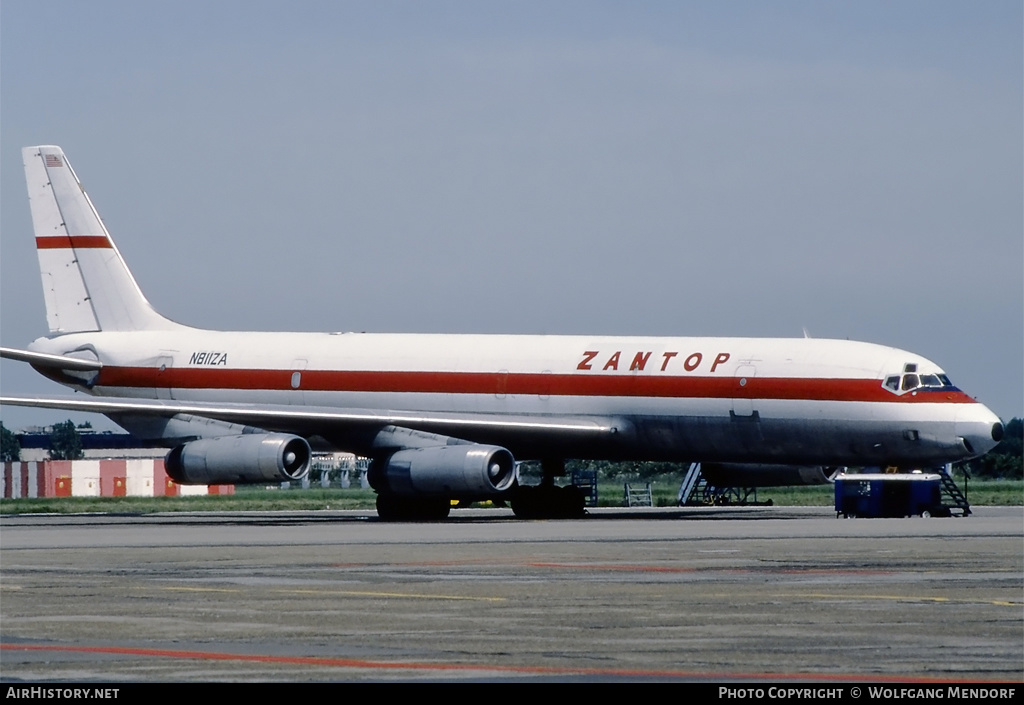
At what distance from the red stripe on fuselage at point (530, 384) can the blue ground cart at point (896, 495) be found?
2.82 meters

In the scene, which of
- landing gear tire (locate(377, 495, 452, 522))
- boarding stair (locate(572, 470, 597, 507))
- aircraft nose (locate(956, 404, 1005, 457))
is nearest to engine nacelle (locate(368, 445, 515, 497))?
landing gear tire (locate(377, 495, 452, 522))

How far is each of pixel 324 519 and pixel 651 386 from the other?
8.97 meters

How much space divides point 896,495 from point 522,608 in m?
26.3

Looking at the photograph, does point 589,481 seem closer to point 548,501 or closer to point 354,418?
point 548,501

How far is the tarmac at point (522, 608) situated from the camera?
12117 millimetres

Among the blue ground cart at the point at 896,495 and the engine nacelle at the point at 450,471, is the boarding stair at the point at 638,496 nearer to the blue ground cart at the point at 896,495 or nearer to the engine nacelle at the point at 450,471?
the blue ground cart at the point at 896,495

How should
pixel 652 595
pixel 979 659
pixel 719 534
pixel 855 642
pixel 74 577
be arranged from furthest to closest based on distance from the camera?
1. pixel 719 534
2. pixel 74 577
3. pixel 652 595
4. pixel 855 642
5. pixel 979 659

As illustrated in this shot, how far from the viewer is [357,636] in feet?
46.2

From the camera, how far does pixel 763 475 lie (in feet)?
151

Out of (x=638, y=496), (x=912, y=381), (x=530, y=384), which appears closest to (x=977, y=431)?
(x=912, y=381)

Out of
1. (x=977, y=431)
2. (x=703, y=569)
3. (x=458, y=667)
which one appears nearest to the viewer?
(x=458, y=667)
